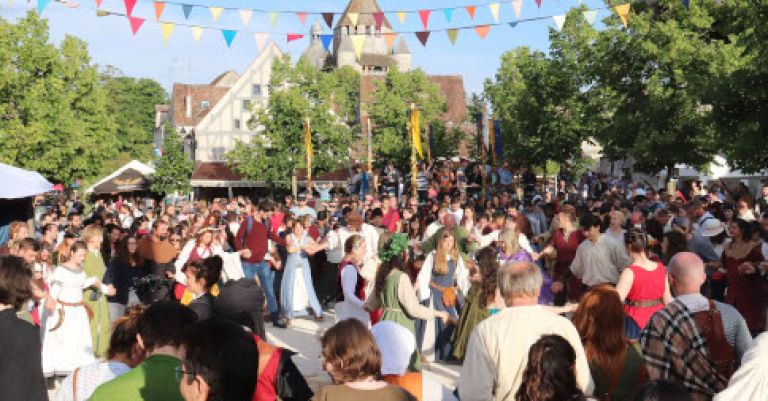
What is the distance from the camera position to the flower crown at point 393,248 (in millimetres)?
9039

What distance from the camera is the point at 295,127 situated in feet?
175

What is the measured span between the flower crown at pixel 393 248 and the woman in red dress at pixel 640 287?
2.19 metres

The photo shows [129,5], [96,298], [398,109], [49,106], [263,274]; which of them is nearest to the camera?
[96,298]

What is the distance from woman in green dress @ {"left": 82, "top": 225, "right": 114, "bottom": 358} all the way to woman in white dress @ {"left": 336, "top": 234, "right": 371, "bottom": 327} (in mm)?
2671

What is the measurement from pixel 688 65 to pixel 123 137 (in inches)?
2976

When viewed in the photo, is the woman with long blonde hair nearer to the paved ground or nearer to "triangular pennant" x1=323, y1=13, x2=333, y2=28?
the paved ground

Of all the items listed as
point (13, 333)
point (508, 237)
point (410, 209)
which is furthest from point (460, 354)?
point (410, 209)

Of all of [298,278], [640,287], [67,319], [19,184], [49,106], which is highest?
[49,106]

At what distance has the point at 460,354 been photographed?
1066cm

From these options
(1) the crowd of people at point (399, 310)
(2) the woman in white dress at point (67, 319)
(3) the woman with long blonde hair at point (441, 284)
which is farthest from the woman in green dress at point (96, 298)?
(3) the woman with long blonde hair at point (441, 284)

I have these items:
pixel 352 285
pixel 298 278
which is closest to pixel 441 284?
pixel 352 285

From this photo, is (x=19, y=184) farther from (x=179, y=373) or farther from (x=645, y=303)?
(x=179, y=373)

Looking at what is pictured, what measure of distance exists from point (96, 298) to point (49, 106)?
33.8 m

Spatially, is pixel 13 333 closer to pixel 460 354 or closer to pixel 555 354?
pixel 555 354
